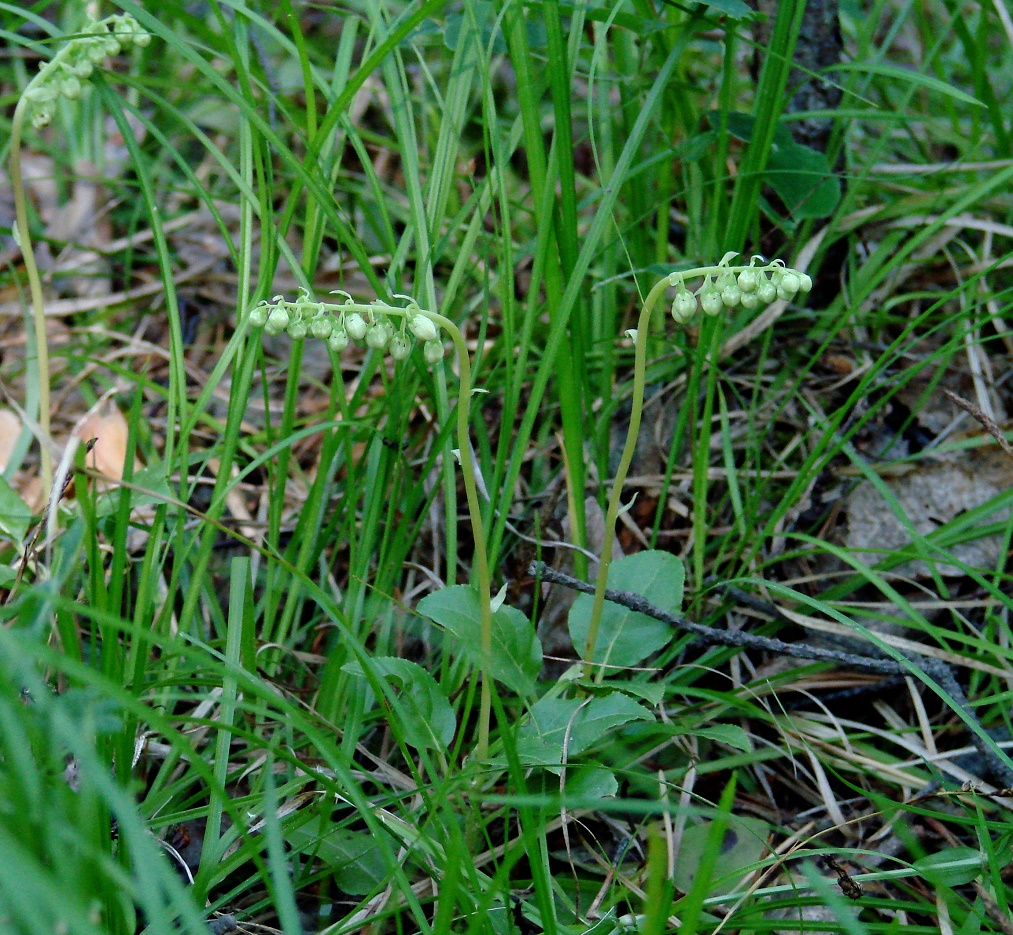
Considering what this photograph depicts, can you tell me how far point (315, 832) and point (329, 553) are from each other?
0.76 meters

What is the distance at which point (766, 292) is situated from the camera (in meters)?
1.27

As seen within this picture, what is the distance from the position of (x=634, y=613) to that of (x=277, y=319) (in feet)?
3.03

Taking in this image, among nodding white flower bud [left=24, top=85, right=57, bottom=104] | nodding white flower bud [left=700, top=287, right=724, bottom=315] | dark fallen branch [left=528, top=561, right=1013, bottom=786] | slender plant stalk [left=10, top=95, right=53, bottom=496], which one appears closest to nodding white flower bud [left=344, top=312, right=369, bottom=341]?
nodding white flower bud [left=700, top=287, right=724, bottom=315]

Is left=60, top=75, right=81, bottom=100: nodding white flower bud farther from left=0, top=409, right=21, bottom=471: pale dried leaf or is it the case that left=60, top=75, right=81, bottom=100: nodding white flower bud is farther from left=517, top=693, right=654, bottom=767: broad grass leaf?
left=517, top=693, right=654, bottom=767: broad grass leaf

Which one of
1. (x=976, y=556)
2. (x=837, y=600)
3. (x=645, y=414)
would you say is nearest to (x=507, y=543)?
(x=645, y=414)

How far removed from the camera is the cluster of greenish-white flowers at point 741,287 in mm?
1270

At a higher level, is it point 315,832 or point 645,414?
point 645,414

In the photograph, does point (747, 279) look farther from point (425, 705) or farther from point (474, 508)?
point (425, 705)

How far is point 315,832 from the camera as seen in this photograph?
1.60 meters

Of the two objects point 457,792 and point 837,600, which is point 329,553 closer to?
point 457,792

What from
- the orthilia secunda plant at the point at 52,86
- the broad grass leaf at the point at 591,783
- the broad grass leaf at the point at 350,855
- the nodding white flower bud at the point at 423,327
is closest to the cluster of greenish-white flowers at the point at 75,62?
the orthilia secunda plant at the point at 52,86

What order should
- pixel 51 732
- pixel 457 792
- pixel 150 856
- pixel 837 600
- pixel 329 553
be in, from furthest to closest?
pixel 329 553
pixel 837 600
pixel 457 792
pixel 51 732
pixel 150 856

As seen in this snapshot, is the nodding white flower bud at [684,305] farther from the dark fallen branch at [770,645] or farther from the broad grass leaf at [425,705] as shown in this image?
the broad grass leaf at [425,705]

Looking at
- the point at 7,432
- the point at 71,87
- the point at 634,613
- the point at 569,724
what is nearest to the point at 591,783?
the point at 569,724
